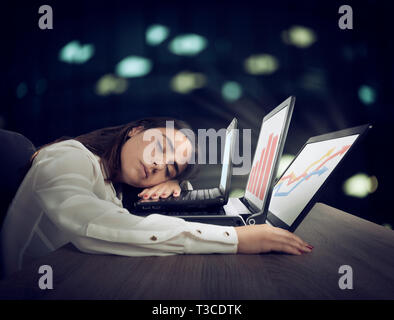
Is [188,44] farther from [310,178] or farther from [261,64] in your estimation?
[310,178]

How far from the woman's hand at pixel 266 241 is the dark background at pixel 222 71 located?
3.35ft

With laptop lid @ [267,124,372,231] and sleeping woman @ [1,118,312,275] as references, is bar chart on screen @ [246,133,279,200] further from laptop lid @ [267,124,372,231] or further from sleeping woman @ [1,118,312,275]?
sleeping woman @ [1,118,312,275]

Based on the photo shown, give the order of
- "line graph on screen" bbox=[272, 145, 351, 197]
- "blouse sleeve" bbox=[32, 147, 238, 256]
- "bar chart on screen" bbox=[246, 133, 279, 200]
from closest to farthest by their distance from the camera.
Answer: "blouse sleeve" bbox=[32, 147, 238, 256] → "line graph on screen" bbox=[272, 145, 351, 197] → "bar chart on screen" bbox=[246, 133, 279, 200]

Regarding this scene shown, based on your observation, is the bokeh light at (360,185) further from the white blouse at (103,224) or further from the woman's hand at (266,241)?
the white blouse at (103,224)

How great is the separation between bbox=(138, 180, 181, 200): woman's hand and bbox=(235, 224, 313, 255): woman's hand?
53 cm

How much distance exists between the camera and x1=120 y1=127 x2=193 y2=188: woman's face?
3.24 feet

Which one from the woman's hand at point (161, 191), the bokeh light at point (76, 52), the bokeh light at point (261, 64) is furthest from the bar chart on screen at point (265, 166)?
the bokeh light at point (76, 52)

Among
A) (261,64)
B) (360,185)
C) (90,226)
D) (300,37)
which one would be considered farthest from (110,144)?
(360,185)

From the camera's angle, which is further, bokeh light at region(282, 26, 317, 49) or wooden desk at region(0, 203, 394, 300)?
bokeh light at region(282, 26, 317, 49)

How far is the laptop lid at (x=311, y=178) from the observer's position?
56cm

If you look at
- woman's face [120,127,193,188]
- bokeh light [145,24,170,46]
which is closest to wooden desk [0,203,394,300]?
woman's face [120,127,193,188]

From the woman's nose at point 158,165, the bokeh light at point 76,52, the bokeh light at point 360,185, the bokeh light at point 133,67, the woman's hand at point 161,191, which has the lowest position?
the bokeh light at point 360,185

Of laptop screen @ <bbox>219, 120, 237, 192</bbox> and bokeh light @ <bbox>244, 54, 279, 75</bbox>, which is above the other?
bokeh light @ <bbox>244, 54, 279, 75</bbox>

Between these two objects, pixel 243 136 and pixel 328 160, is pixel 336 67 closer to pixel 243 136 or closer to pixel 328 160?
pixel 243 136
